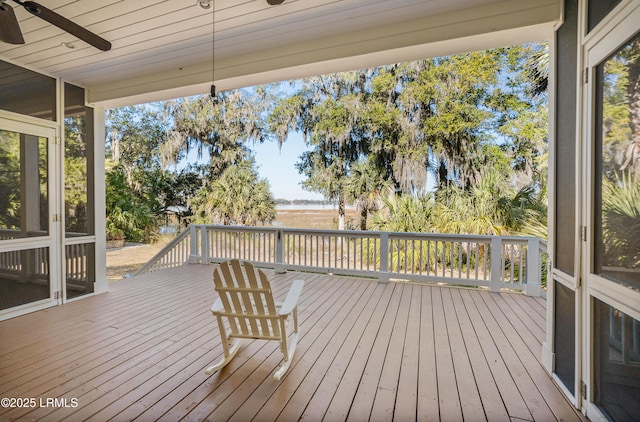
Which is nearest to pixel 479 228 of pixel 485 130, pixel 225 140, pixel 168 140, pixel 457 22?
pixel 485 130

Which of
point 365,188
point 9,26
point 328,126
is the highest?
point 328,126

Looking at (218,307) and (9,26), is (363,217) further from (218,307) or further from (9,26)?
(9,26)

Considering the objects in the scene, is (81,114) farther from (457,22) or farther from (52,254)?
(457,22)

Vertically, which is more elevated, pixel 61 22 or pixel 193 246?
pixel 61 22

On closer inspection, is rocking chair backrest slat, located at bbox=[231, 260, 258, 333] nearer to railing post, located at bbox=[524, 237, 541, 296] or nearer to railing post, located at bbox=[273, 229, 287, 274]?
railing post, located at bbox=[273, 229, 287, 274]

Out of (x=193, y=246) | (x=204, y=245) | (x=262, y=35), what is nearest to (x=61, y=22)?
(x=262, y=35)

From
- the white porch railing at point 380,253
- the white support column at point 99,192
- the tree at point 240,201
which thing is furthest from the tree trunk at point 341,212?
the white support column at point 99,192

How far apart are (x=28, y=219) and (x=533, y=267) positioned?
6391 millimetres

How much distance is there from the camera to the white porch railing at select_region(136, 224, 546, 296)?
4258 mm

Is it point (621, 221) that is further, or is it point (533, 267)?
point (533, 267)

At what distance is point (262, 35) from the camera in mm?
2801

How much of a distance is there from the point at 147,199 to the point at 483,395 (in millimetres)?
13703

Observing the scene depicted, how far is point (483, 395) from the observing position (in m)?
1.95

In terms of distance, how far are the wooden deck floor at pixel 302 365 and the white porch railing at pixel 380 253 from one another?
61 cm
